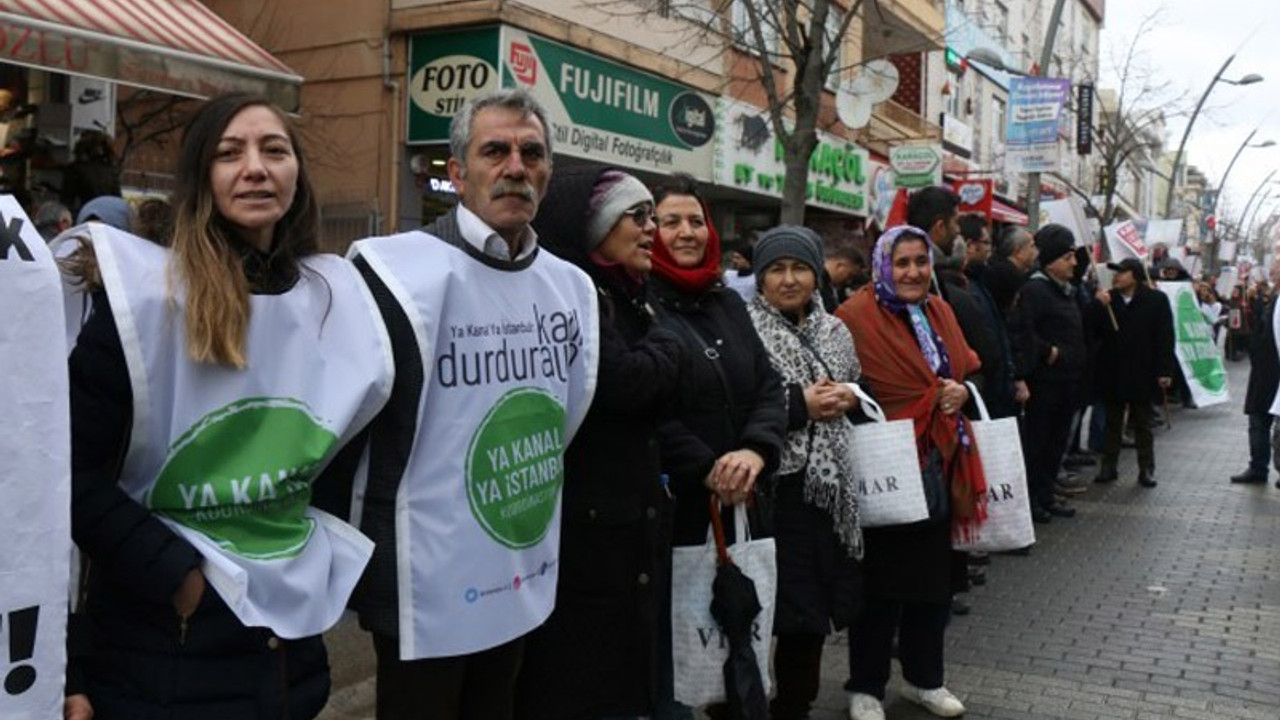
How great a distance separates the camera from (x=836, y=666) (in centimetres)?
538

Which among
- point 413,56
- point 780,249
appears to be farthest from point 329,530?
point 413,56

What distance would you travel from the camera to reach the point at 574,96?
13.8 metres

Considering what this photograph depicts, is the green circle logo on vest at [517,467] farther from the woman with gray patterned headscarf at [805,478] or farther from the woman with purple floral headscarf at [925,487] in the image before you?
the woman with purple floral headscarf at [925,487]

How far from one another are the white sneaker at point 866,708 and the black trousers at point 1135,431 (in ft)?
22.5

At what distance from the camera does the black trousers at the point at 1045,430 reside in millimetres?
8844

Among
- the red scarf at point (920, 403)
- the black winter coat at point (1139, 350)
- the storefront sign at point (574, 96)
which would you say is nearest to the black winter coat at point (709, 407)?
the red scarf at point (920, 403)

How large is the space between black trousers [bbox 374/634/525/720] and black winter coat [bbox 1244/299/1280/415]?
10035 mm

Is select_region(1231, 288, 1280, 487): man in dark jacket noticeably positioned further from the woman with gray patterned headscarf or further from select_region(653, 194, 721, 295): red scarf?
select_region(653, 194, 721, 295): red scarf

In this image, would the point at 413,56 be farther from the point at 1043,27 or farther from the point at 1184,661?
the point at 1043,27

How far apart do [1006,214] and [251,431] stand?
28224 mm

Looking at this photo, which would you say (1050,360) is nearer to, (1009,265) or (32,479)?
(1009,265)

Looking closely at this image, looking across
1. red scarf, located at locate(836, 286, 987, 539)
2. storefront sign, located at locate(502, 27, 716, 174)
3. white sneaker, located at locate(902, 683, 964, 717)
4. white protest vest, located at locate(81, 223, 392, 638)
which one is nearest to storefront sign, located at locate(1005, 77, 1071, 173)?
storefront sign, located at locate(502, 27, 716, 174)

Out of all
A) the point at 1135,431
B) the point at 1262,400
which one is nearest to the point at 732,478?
the point at 1135,431

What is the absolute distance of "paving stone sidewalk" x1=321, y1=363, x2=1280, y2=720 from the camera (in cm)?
489
